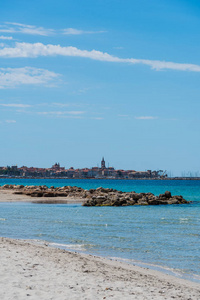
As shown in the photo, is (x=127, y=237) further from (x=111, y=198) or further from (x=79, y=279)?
(x=111, y=198)

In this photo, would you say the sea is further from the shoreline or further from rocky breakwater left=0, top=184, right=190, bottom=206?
rocky breakwater left=0, top=184, right=190, bottom=206

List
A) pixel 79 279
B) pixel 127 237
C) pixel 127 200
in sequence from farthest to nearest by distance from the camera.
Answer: pixel 127 200 < pixel 127 237 < pixel 79 279

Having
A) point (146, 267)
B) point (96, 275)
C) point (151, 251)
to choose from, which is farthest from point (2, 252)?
point (151, 251)

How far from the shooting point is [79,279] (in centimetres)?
1170

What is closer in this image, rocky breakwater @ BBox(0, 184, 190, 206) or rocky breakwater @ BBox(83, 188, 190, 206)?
rocky breakwater @ BBox(83, 188, 190, 206)

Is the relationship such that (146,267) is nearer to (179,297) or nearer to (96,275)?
(96,275)

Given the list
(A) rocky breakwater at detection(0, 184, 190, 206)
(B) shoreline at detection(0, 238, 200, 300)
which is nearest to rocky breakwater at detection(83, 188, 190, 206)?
(A) rocky breakwater at detection(0, 184, 190, 206)

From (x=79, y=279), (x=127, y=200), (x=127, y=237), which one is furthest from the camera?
(x=127, y=200)

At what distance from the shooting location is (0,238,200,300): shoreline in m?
10.1

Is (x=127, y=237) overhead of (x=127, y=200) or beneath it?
beneath

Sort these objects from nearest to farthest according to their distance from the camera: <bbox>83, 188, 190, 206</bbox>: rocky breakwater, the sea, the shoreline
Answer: the shoreline
the sea
<bbox>83, 188, 190, 206</bbox>: rocky breakwater

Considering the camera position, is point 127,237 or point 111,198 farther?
point 111,198

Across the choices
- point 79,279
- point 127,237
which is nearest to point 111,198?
point 127,237

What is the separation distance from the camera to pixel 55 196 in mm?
58438
